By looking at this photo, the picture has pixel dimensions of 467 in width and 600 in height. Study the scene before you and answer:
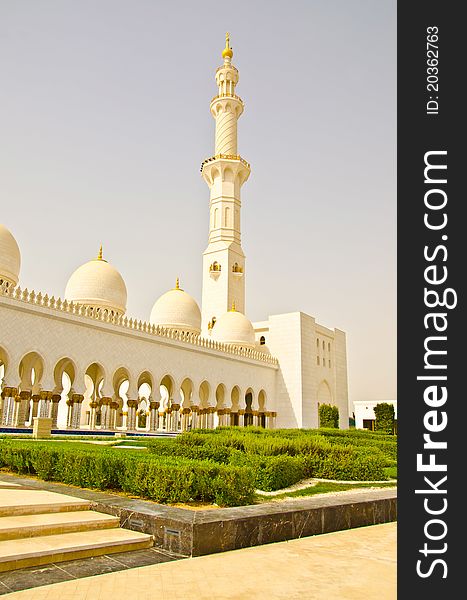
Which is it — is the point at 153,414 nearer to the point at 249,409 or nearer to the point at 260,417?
the point at 249,409

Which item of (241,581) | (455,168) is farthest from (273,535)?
(455,168)

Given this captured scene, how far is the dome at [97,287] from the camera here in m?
27.0

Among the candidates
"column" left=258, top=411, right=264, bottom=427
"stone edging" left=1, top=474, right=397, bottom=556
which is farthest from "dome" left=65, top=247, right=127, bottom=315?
"stone edging" left=1, top=474, right=397, bottom=556

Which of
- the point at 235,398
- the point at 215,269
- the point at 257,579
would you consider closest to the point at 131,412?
the point at 235,398

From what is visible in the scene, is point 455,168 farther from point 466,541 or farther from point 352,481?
point 352,481

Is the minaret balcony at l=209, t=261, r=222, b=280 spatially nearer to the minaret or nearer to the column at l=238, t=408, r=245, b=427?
the minaret

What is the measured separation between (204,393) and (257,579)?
89.2 feet

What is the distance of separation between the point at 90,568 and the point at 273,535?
1762 millimetres

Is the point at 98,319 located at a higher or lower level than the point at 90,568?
higher

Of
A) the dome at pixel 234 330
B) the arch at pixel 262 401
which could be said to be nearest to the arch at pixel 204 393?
the dome at pixel 234 330

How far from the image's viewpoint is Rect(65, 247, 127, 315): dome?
1062 inches

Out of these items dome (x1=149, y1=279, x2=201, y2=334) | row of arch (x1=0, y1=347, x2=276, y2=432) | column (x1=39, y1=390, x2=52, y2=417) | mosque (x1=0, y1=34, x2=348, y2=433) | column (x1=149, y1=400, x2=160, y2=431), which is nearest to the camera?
column (x1=39, y1=390, x2=52, y2=417)

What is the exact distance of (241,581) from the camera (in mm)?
3766

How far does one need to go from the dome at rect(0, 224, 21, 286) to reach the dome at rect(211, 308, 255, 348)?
13656 mm
